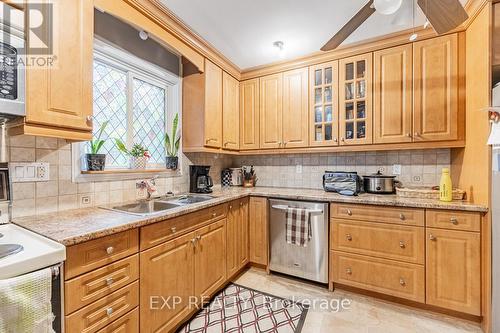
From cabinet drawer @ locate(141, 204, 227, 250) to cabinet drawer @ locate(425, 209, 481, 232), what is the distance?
174 centimetres

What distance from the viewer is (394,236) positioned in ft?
6.52

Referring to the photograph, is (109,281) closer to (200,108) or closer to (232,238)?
(232,238)

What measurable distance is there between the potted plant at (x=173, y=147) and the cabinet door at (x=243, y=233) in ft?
2.69

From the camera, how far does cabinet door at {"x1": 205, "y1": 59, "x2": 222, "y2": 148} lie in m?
2.51

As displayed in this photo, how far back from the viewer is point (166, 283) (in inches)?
60.2

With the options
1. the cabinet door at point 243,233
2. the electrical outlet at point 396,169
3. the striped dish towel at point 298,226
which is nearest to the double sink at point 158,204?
the cabinet door at point 243,233

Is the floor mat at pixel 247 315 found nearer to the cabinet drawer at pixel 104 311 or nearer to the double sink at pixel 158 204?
the cabinet drawer at pixel 104 311

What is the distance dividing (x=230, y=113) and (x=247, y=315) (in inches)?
84.2

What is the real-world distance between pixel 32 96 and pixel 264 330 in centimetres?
201

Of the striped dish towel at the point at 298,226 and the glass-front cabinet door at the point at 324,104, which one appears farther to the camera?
the glass-front cabinet door at the point at 324,104

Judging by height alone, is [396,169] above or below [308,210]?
above

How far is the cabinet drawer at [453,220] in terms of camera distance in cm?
171

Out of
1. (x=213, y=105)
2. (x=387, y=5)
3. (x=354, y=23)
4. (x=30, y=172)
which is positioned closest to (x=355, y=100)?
(x=354, y=23)

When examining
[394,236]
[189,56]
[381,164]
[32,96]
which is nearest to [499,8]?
[381,164]
